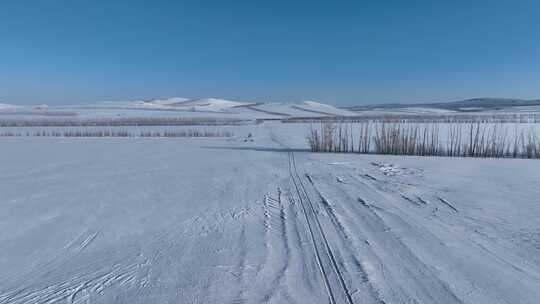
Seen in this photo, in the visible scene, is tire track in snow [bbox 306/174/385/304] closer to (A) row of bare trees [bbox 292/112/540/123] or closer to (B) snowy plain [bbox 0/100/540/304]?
(B) snowy plain [bbox 0/100/540/304]

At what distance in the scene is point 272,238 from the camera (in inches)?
145

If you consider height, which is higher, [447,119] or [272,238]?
[447,119]

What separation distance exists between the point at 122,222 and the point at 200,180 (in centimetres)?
263

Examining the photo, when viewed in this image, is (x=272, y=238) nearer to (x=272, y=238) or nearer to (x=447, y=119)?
(x=272, y=238)

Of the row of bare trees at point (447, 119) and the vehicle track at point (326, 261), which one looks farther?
the row of bare trees at point (447, 119)

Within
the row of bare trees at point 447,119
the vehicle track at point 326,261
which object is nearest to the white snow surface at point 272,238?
the vehicle track at point 326,261

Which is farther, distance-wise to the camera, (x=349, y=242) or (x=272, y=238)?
(x=272, y=238)

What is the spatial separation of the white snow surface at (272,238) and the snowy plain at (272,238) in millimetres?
16

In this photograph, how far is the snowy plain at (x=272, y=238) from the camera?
2.62 m

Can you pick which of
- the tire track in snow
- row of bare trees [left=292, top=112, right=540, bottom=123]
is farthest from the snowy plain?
row of bare trees [left=292, top=112, right=540, bottom=123]

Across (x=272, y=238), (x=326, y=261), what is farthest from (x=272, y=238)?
(x=326, y=261)

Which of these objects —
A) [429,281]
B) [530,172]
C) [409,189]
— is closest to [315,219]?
[429,281]

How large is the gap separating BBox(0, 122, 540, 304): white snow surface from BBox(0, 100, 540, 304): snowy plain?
16 mm

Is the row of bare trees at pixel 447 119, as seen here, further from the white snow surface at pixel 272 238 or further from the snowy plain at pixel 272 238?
the snowy plain at pixel 272 238
